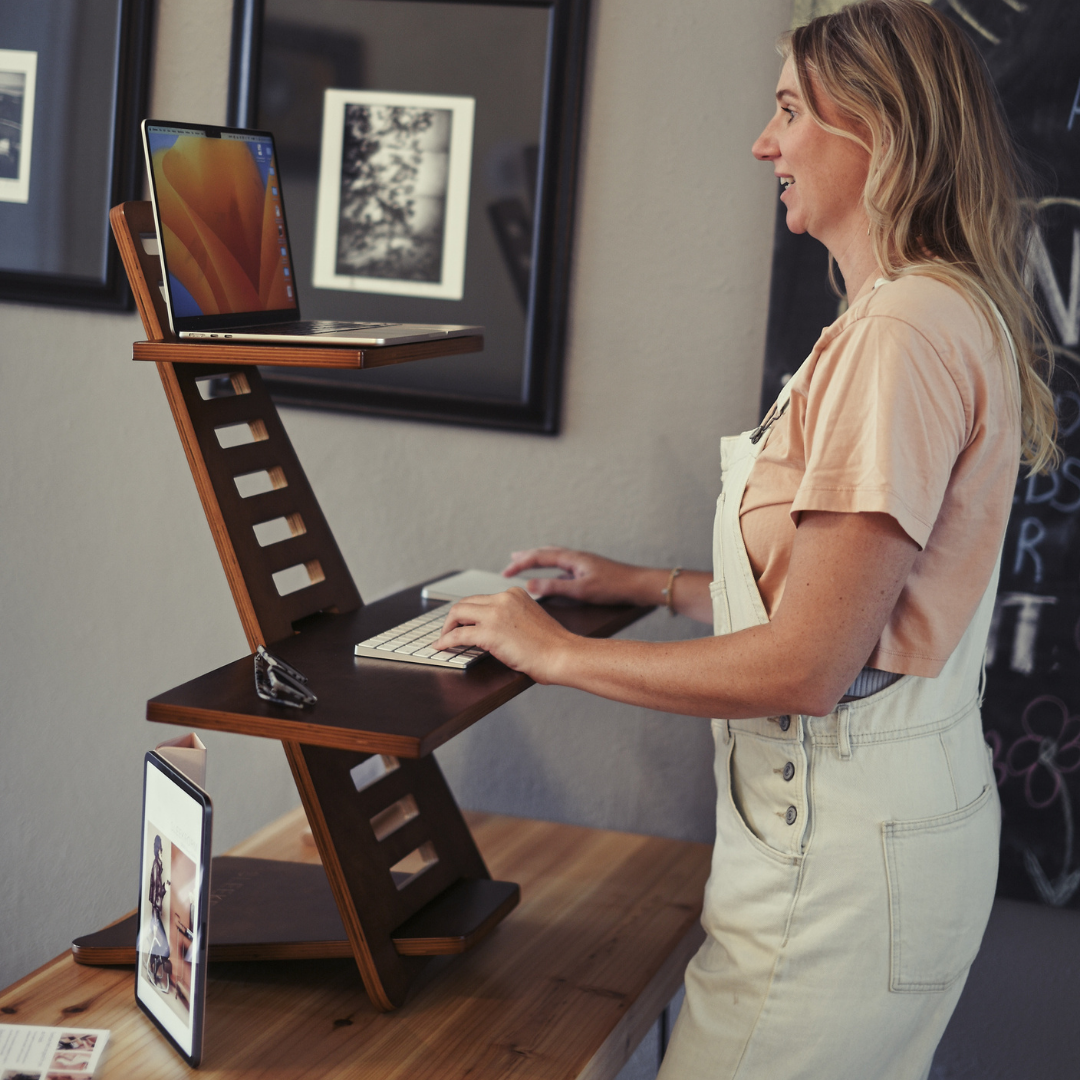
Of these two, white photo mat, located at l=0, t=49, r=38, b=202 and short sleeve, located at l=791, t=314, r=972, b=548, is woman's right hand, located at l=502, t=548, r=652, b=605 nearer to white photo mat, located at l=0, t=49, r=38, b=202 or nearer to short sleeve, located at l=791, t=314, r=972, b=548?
short sleeve, located at l=791, t=314, r=972, b=548

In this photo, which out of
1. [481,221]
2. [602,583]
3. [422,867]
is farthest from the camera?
[481,221]

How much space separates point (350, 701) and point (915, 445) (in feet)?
1.79

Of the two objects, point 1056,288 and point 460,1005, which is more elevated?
point 1056,288

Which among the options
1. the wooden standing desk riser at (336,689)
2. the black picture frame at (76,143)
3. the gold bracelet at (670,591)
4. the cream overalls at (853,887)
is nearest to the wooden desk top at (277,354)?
the wooden standing desk riser at (336,689)

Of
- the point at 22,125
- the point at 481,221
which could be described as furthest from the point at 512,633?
the point at 22,125

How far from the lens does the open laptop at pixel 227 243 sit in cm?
121

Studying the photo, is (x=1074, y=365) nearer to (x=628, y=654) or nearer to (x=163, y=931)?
(x=628, y=654)

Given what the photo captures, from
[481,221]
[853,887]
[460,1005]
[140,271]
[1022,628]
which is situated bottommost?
[460,1005]

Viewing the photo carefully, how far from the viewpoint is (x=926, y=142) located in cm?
105

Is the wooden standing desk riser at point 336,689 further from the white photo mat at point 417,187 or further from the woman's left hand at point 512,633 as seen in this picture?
the white photo mat at point 417,187

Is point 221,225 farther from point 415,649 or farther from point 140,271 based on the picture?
point 415,649

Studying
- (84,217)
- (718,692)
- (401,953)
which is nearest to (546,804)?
(401,953)

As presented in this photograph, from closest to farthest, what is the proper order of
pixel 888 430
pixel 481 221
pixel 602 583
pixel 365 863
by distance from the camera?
pixel 888 430
pixel 365 863
pixel 602 583
pixel 481 221

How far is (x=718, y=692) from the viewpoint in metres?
1.05
